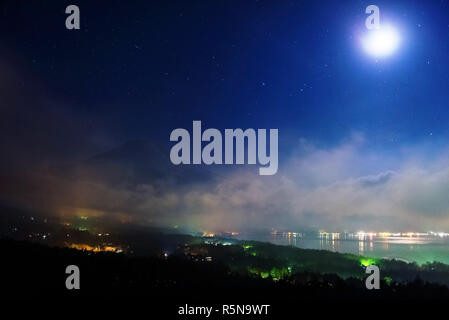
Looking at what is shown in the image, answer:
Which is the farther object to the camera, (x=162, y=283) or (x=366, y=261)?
(x=366, y=261)

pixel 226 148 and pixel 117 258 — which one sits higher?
pixel 226 148

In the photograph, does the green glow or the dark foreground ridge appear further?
the green glow

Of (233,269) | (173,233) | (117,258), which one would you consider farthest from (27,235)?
(233,269)

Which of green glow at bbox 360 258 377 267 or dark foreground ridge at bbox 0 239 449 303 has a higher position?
dark foreground ridge at bbox 0 239 449 303

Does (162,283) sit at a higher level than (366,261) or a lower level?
higher

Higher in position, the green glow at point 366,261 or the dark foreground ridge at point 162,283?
the dark foreground ridge at point 162,283

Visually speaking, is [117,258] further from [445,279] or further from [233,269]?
[445,279]

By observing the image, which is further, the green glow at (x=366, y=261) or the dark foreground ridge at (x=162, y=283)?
the green glow at (x=366, y=261)
